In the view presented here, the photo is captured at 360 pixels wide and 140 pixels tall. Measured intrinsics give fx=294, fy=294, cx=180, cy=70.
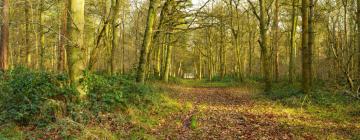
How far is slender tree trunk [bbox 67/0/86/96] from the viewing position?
27.0ft

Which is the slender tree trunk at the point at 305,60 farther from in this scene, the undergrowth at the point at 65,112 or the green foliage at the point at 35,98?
the green foliage at the point at 35,98

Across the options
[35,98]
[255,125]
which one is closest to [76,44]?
[35,98]

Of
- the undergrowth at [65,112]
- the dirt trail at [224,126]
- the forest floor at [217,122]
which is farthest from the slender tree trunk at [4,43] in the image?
the dirt trail at [224,126]

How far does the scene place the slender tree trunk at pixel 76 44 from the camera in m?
8.23

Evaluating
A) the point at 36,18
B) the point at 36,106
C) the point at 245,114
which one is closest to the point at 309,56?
the point at 245,114

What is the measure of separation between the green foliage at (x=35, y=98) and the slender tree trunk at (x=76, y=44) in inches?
15.0

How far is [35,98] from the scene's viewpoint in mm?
7680

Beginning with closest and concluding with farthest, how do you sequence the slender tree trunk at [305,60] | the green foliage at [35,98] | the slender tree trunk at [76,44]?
the green foliage at [35,98]
the slender tree trunk at [76,44]
the slender tree trunk at [305,60]

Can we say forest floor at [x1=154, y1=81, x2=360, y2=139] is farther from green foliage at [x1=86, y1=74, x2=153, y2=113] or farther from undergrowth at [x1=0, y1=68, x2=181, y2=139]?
green foliage at [x1=86, y1=74, x2=153, y2=113]

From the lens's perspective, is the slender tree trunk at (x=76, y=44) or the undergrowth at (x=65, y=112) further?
the slender tree trunk at (x=76, y=44)

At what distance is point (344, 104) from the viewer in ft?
40.4

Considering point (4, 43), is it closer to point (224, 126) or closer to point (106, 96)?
point (106, 96)

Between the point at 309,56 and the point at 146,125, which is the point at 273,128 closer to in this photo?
the point at 146,125

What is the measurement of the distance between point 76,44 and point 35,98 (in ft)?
5.90
